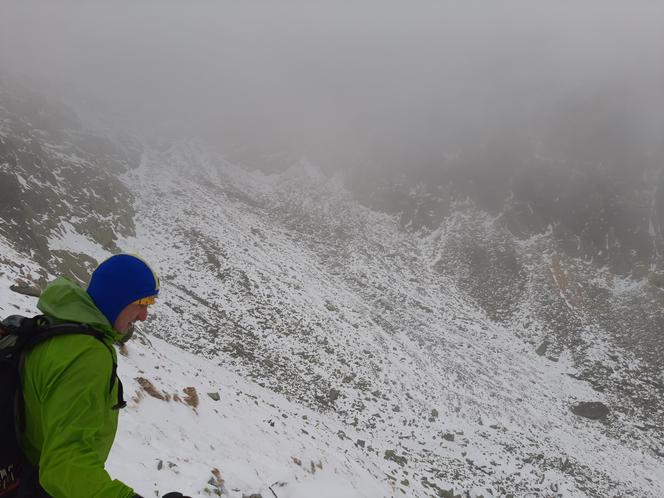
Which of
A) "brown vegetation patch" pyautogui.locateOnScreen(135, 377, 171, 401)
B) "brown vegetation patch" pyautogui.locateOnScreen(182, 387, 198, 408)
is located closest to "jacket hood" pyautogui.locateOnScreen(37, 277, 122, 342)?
"brown vegetation patch" pyautogui.locateOnScreen(135, 377, 171, 401)

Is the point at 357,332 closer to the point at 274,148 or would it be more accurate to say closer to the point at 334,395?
the point at 334,395

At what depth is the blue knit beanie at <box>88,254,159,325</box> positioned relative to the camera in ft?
7.39

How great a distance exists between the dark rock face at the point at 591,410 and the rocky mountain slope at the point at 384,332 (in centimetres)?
13

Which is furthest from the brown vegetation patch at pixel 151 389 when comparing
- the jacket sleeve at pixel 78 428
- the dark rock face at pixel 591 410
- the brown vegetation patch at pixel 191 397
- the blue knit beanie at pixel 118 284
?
the dark rock face at pixel 591 410

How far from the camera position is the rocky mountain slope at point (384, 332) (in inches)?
586

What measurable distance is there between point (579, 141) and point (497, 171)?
35.5 ft

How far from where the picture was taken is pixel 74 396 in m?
1.87

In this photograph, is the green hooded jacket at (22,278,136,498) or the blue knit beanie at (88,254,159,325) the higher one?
the blue knit beanie at (88,254,159,325)

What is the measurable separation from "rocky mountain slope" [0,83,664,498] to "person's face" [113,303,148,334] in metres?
4.25

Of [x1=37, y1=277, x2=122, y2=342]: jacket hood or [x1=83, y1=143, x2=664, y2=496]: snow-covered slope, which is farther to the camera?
[x1=83, y1=143, x2=664, y2=496]: snow-covered slope

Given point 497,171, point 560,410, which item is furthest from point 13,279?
point 497,171

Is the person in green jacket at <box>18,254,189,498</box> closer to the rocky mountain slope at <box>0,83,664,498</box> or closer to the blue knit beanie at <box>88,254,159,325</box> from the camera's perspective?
the blue knit beanie at <box>88,254,159,325</box>

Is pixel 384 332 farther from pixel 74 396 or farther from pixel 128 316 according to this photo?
pixel 74 396

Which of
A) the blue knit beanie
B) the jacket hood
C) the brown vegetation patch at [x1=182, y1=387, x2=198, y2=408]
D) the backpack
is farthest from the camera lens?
the brown vegetation patch at [x1=182, y1=387, x2=198, y2=408]
